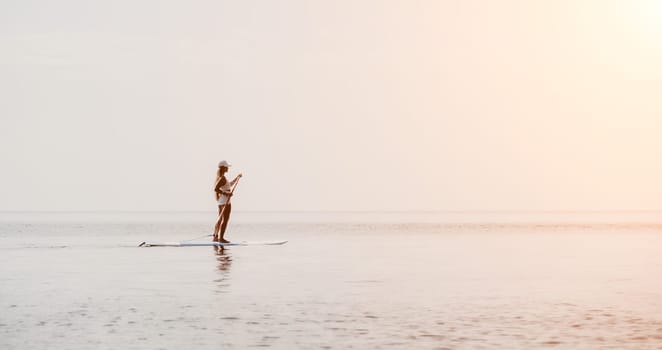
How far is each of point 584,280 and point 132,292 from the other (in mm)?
10083

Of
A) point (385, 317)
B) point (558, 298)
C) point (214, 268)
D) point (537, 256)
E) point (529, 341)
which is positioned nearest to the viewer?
point (529, 341)

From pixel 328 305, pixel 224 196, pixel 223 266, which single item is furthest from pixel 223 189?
pixel 328 305

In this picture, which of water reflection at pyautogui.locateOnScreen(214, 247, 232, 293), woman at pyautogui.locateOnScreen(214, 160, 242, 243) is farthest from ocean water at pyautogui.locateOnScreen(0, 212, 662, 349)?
woman at pyautogui.locateOnScreen(214, 160, 242, 243)

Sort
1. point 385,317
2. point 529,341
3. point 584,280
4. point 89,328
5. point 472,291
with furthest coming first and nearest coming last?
point 584,280 < point 472,291 < point 385,317 < point 89,328 < point 529,341

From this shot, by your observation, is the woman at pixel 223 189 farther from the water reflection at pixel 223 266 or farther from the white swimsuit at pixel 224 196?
the water reflection at pixel 223 266

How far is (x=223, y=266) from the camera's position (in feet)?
A: 103

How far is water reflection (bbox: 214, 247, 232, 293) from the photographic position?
24.2m

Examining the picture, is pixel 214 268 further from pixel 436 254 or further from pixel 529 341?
pixel 529 341

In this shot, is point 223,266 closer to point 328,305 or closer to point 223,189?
point 223,189

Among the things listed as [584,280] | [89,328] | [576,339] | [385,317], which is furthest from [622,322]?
[584,280]

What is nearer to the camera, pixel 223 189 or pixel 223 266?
pixel 223 266

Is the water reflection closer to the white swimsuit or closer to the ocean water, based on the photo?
the ocean water

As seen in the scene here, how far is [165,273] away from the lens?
94.0ft

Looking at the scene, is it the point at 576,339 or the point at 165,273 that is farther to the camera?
the point at 165,273
